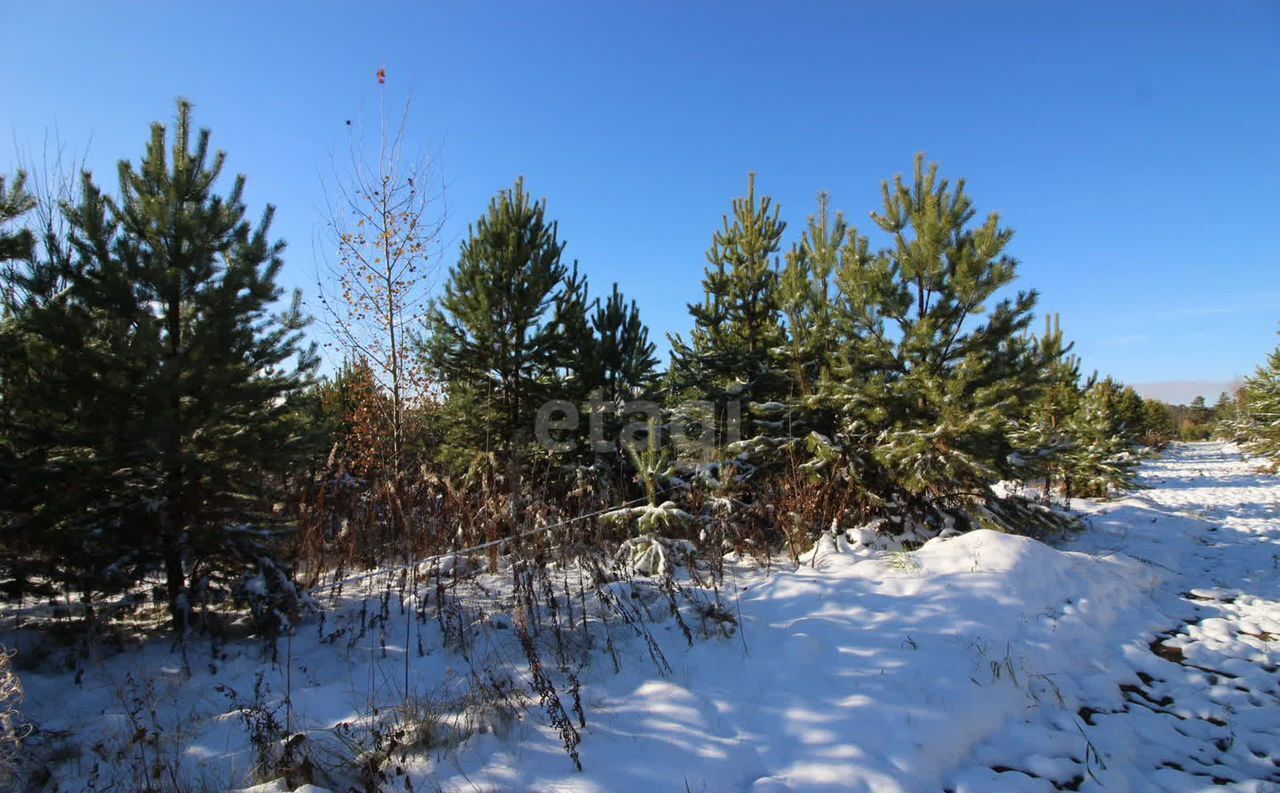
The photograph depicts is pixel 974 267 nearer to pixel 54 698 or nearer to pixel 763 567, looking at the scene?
pixel 763 567

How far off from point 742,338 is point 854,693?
763cm

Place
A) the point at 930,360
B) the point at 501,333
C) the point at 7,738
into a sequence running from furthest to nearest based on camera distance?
the point at 501,333
the point at 930,360
the point at 7,738

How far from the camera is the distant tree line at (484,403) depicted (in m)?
4.00

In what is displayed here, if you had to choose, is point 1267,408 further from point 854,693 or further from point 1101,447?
point 854,693

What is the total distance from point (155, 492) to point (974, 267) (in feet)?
26.0

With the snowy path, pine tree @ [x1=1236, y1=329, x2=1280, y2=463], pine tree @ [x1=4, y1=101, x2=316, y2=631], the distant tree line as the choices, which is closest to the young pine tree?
the distant tree line

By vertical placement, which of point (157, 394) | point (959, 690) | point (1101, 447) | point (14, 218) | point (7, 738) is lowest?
point (959, 690)

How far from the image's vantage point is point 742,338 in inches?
408

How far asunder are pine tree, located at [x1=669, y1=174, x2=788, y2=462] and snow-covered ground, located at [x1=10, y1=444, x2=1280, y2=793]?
424 cm

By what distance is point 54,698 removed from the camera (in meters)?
3.46

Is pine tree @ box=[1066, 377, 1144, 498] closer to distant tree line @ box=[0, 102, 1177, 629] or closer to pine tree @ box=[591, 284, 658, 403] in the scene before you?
distant tree line @ box=[0, 102, 1177, 629]

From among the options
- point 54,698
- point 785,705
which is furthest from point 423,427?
point 785,705

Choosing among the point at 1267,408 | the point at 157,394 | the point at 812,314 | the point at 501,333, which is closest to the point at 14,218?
the point at 157,394

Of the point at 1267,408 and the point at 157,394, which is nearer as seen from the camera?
the point at 157,394
